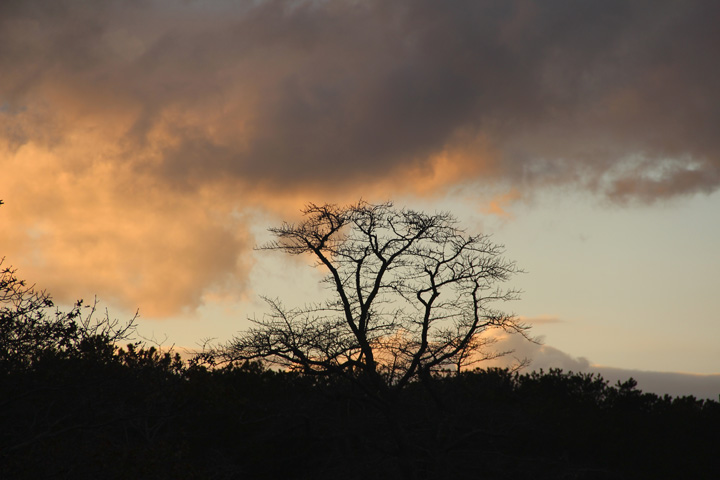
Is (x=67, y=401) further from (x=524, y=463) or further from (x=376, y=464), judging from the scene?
(x=524, y=463)

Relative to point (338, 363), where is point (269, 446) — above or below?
below

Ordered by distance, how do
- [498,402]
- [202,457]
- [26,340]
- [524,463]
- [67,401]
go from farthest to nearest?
1. [498,402]
2. [202,457]
3. [524,463]
4. [67,401]
5. [26,340]

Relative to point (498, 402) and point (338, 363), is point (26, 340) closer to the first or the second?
point (338, 363)

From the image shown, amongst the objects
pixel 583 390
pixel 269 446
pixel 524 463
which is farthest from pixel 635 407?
pixel 269 446

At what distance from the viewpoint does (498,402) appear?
2867cm

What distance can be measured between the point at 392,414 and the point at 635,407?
13.4 metres

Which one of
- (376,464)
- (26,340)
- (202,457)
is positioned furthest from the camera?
(202,457)

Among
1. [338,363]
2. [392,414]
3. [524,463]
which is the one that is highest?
[338,363]

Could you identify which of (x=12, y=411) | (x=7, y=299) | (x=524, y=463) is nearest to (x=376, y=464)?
(x=524, y=463)

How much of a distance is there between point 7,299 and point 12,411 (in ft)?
10.6

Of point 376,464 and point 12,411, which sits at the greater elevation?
point 12,411

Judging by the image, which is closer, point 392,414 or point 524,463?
point 392,414

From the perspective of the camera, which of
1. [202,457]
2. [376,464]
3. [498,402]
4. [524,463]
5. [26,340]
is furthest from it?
[498,402]

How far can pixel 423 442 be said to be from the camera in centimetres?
2297
